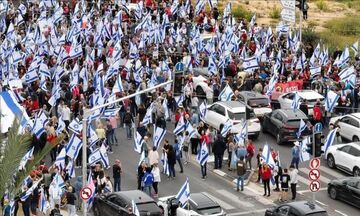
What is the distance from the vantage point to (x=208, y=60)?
164ft

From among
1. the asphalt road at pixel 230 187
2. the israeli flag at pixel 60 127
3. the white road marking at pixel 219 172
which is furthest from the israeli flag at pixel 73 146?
the white road marking at pixel 219 172

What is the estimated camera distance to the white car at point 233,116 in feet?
136

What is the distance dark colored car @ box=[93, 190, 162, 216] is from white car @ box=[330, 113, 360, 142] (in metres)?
12.8

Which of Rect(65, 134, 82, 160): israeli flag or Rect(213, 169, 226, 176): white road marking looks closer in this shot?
Rect(65, 134, 82, 160): israeli flag

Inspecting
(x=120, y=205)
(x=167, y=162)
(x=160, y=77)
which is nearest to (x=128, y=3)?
(x=160, y=77)

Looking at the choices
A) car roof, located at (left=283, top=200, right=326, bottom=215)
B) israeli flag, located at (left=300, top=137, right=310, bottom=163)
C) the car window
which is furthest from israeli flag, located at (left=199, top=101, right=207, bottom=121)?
car roof, located at (left=283, top=200, right=326, bottom=215)

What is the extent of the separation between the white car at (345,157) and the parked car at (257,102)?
5105mm

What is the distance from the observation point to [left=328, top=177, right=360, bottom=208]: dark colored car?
113 ft

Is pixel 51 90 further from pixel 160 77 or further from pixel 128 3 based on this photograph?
pixel 128 3

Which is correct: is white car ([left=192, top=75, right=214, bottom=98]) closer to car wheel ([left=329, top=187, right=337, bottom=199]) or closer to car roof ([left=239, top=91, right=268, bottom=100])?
car roof ([left=239, top=91, right=268, bottom=100])

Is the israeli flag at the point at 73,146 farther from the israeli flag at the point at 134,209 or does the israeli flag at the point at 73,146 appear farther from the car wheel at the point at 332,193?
the car wheel at the point at 332,193

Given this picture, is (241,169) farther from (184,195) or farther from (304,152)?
(184,195)

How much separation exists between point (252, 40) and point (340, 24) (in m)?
24.5

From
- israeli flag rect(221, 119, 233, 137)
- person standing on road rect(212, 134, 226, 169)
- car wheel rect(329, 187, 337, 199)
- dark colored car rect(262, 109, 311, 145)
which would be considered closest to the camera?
car wheel rect(329, 187, 337, 199)
